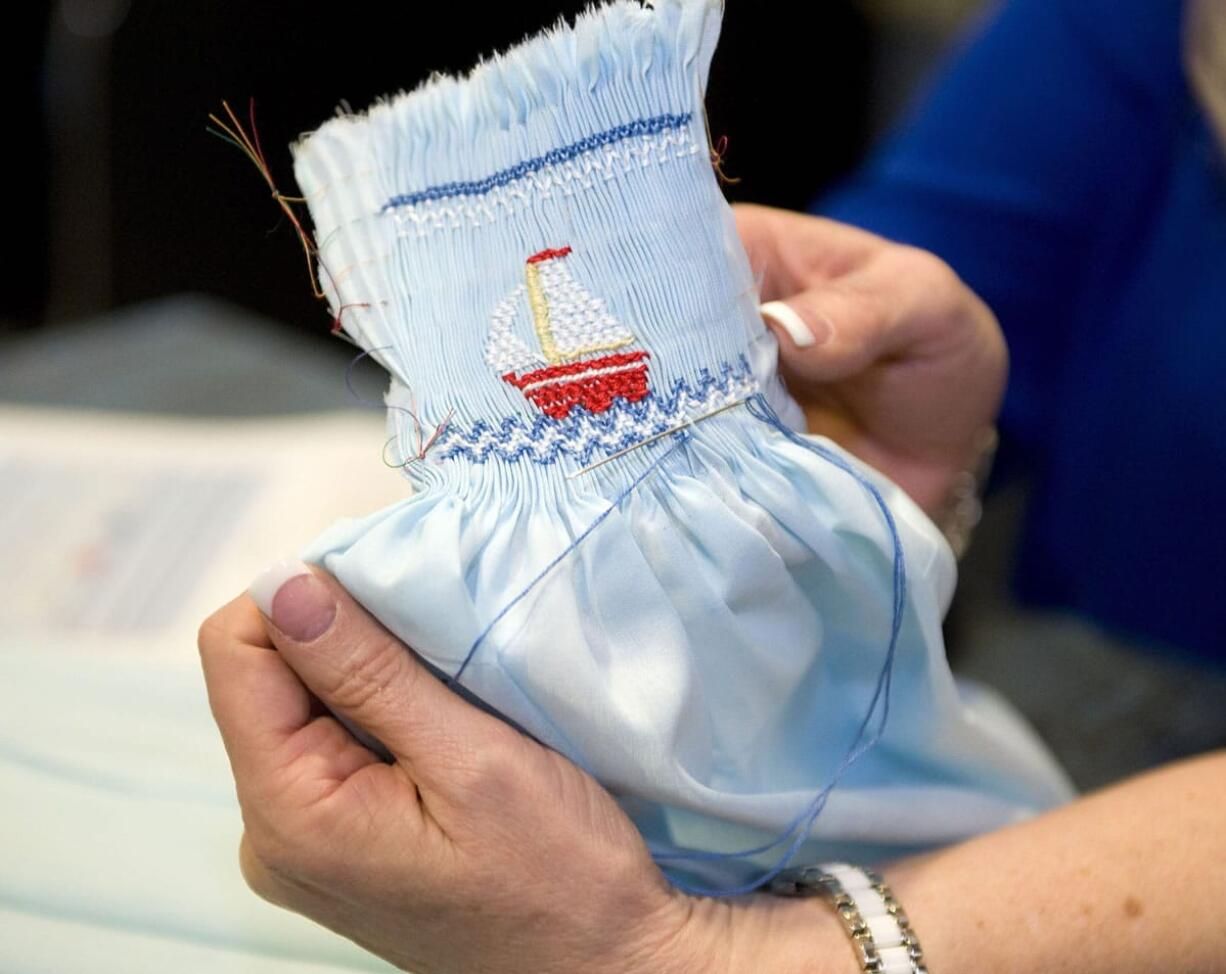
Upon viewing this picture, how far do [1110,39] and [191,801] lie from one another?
0.85 metres

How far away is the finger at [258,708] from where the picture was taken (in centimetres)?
46

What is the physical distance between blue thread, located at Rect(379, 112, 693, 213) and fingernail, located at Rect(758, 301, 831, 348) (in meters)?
0.09

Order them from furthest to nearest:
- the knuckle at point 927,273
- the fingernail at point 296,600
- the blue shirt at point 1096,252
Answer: the blue shirt at point 1096,252
the knuckle at point 927,273
the fingernail at point 296,600

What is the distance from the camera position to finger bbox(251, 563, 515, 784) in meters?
0.44

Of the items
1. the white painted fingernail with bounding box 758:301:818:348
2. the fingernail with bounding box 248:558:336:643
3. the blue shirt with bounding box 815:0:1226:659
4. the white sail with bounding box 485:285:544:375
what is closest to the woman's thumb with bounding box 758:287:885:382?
the white painted fingernail with bounding box 758:301:818:348

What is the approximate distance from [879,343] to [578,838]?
0.26 meters


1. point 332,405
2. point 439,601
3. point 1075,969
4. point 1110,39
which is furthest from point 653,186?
point 332,405

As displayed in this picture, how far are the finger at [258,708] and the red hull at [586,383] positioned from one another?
0.46ft

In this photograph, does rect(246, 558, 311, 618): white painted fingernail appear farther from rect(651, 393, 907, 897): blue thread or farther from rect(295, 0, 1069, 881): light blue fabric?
rect(651, 393, 907, 897): blue thread

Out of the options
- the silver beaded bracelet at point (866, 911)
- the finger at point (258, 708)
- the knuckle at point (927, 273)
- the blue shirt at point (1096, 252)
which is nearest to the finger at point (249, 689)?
the finger at point (258, 708)

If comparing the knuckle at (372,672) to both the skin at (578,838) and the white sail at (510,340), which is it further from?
the white sail at (510,340)

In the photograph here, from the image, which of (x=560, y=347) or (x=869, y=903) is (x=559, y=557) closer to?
(x=560, y=347)

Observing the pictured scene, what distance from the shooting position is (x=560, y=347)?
0.45 m

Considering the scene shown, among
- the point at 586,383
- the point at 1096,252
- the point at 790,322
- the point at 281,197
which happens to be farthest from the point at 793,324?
the point at 1096,252
